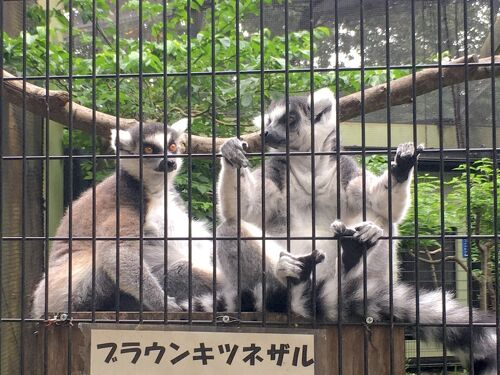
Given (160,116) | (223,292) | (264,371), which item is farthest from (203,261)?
(160,116)

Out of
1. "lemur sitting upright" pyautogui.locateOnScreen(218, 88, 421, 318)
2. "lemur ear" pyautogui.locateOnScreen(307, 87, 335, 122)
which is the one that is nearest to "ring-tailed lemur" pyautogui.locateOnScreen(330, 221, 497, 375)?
"lemur sitting upright" pyautogui.locateOnScreen(218, 88, 421, 318)

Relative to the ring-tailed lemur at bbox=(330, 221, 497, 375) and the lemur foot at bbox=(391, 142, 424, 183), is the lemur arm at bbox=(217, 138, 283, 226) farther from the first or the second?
the lemur foot at bbox=(391, 142, 424, 183)

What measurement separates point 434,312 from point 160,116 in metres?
3.25

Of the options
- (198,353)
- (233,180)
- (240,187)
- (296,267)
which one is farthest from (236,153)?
(198,353)

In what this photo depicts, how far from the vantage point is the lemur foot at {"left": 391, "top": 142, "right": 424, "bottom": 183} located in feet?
8.82

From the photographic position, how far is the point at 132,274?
11.3 feet

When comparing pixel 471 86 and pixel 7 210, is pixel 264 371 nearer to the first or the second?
pixel 7 210

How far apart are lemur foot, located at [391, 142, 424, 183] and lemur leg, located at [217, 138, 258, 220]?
2.22 feet

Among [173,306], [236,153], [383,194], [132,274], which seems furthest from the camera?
[132,274]

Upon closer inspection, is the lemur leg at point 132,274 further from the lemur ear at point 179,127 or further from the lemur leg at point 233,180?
the lemur ear at point 179,127

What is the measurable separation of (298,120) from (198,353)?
5.60 ft

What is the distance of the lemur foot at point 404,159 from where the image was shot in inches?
106

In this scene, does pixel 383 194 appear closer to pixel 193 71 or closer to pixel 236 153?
pixel 236 153

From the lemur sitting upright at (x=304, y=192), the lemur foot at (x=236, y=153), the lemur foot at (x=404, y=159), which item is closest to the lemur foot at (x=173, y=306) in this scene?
the lemur sitting upright at (x=304, y=192)
